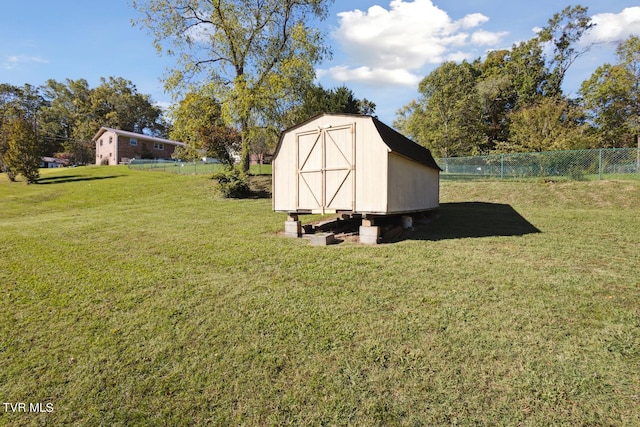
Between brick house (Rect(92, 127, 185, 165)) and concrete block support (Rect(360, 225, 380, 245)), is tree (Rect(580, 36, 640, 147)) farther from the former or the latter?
brick house (Rect(92, 127, 185, 165))

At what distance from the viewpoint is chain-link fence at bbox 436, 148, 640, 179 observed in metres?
15.8

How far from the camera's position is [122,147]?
45.2 m

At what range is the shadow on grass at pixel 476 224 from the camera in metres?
8.89

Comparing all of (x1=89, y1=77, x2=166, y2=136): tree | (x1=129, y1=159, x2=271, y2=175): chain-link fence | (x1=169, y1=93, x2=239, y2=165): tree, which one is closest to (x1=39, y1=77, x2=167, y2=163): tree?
(x1=89, y1=77, x2=166, y2=136): tree

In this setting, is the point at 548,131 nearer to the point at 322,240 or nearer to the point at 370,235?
the point at 370,235

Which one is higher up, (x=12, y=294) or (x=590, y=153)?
(x=590, y=153)

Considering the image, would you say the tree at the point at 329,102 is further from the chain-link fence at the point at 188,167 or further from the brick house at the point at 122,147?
the brick house at the point at 122,147

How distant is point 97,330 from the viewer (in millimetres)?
3980

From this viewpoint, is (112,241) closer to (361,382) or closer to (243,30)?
(361,382)

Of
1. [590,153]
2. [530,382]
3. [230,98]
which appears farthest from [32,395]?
[590,153]

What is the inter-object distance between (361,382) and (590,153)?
2004 cm

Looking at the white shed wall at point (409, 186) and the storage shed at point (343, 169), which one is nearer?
the storage shed at point (343, 169)

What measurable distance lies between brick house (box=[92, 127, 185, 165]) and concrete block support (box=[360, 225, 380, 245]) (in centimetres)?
4828

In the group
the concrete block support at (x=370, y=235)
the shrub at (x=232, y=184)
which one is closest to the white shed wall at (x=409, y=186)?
the concrete block support at (x=370, y=235)
